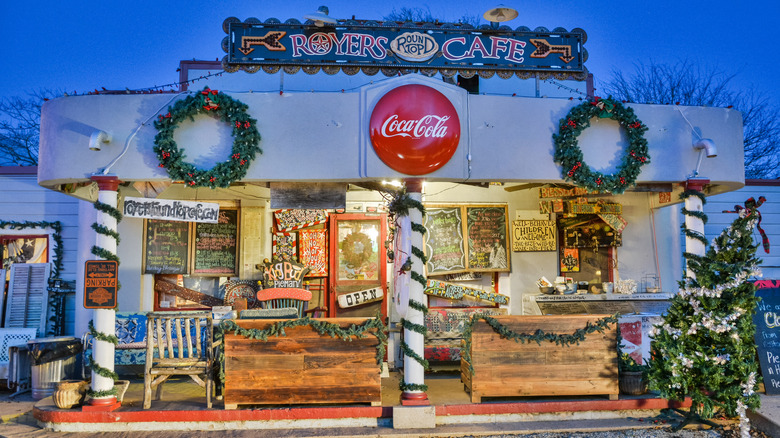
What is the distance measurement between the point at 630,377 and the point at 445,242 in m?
3.70

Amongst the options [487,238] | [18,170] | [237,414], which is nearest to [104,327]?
[237,414]

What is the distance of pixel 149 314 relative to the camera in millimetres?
6809

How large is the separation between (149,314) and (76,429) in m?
1.56

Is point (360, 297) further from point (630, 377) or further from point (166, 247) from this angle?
point (630, 377)

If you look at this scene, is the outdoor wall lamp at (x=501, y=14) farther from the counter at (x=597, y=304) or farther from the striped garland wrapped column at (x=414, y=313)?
the counter at (x=597, y=304)

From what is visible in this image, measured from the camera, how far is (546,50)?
24.8ft

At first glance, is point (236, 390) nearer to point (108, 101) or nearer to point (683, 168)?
point (108, 101)

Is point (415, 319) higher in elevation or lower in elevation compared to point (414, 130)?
lower

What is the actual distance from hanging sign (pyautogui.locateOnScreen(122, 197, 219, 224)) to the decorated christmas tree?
5698 millimetres

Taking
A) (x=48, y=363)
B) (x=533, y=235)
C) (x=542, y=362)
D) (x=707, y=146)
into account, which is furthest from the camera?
(x=533, y=235)

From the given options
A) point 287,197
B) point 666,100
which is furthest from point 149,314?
point 666,100

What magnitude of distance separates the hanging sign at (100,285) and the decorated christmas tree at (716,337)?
6.45 metres

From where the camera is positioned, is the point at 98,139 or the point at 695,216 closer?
the point at 98,139

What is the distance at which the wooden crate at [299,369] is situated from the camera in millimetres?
6844
